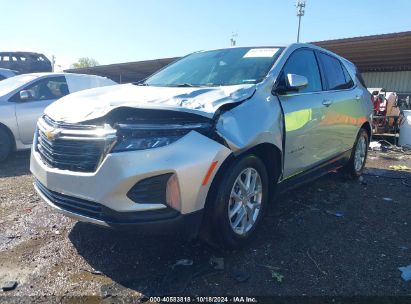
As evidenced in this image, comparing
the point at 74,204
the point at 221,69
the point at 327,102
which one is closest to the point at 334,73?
the point at 327,102

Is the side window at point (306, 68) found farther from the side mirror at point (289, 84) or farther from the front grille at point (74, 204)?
the front grille at point (74, 204)

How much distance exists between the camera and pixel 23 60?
1762 centimetres

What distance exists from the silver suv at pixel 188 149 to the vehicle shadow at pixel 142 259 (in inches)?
11.3

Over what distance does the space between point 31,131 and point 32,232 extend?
3458 millimetres

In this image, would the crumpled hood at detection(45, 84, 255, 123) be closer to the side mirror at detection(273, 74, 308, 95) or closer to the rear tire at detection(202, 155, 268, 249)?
the side mirror at detection(273, 74, 308, 95)

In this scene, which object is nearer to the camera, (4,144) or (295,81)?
(295,81)

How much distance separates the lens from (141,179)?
240 cm

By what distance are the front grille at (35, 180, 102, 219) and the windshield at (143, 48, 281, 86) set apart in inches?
62.7

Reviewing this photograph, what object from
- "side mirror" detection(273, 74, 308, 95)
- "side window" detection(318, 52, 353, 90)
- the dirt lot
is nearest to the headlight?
the dirt lot

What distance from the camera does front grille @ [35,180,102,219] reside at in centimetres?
254

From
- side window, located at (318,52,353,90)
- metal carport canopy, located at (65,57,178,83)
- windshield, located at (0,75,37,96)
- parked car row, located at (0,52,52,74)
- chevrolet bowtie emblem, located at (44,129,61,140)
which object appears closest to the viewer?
chevrolet bowtie emblem, located at (44,129,61,140)

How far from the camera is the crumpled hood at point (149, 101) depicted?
2.60 m

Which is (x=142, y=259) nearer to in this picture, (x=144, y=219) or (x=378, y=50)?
(x=144, y=219)

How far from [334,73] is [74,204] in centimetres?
366
